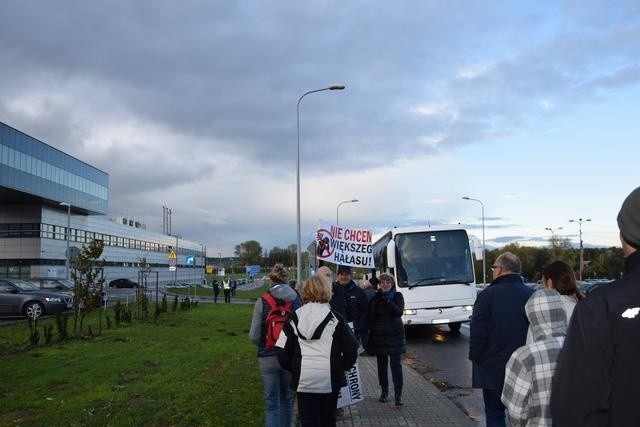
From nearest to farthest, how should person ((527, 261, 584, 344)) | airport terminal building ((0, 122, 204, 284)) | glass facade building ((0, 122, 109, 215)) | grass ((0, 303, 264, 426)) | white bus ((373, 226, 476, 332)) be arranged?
person ((527, 261, 584, 344)) → grass ((0, 303, 264, 426)) → white bus ((373, 226, 476, 332)) → glass facade building ((0, 122, 109, 215)) → airport terminal building ((0, 122, 204, 284))

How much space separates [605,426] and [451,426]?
5.46 meters

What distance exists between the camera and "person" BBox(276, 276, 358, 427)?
4.73 meters

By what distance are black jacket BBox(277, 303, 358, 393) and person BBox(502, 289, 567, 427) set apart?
1976mm

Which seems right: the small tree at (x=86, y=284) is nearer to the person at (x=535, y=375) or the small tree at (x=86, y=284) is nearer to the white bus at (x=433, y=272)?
the white bus at (x=433, y=272)

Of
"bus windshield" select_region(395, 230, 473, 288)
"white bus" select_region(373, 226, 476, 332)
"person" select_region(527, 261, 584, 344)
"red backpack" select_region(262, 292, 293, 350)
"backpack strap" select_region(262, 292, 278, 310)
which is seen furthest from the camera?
"bus windshield" select_region(395, 230, 473, 288)

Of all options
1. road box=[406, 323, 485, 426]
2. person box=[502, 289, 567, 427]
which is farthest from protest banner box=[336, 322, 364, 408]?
person box=[502, 289, 567, 427]

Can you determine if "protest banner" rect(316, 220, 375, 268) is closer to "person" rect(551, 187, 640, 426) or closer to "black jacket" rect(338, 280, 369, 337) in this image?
"black jacket" rect(338, 280, 369, 337)

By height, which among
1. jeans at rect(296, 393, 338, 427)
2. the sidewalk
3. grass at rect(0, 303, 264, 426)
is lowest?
the sidewalk

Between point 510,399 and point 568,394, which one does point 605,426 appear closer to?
point 568,394

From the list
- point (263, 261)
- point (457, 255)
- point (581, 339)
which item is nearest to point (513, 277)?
point (581, 339)

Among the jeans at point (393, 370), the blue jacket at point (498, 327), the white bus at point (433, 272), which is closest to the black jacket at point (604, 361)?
the blue jacket at point (498, 327)

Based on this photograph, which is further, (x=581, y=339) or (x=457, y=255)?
(x=457, y=255)

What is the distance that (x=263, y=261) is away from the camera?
139000 millimetres

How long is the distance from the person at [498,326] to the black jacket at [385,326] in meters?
2.59
